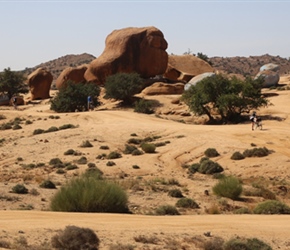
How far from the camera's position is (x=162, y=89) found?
185ft

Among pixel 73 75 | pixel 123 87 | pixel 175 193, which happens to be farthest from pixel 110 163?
pixel 73 75

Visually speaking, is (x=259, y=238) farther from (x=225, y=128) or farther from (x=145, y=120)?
(x=145, y=120)

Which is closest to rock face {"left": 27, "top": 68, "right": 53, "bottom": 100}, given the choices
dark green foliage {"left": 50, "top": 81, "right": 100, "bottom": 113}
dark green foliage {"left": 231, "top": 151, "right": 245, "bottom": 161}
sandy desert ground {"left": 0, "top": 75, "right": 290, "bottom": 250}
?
dark green foliage {"left": 50, "top": 81, "right": 100, "bottom": 113}

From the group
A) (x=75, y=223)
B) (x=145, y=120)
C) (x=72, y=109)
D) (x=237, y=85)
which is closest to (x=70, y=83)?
(x=72, y=109)

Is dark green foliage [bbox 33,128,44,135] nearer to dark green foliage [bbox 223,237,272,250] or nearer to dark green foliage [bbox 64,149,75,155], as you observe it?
dark green foliage [bbox 64,149,75,155]

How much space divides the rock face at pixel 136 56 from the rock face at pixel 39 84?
7.64 meters

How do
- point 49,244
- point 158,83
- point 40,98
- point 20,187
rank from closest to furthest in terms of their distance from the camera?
point 49,244 → point 20,187 → point 158,83 → point 40,98

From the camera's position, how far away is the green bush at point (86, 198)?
15328 millimetres

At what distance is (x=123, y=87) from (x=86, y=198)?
37.1m

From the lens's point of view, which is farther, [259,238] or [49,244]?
[259,238]

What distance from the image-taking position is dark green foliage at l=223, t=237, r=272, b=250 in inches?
447

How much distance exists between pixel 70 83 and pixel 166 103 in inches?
396

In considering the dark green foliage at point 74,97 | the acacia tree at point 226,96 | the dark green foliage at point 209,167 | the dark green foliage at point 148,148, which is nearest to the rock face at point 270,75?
the acacia tree at point 226,96

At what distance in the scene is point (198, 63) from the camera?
225ft
